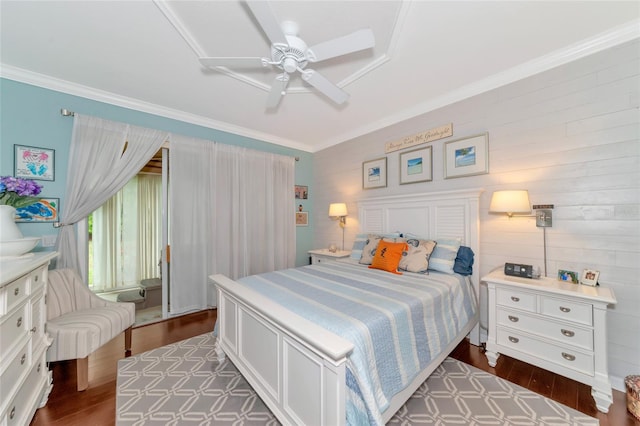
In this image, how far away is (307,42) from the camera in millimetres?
1981

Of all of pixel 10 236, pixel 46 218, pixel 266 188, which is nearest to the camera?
pixel 10 236

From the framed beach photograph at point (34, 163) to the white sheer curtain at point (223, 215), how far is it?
3.59ft

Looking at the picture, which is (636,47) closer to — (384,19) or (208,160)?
(384,19)

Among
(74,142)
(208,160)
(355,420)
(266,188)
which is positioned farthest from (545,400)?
(74,142)

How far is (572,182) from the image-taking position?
2.06m

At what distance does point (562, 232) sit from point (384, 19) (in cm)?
236

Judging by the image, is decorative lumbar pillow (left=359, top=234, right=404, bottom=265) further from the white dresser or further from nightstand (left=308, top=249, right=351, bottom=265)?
the white dresser

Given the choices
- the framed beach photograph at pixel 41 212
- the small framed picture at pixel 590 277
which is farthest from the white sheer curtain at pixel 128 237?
the small framed picture at pixel 590 277

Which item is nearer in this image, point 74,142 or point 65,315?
point 65,315

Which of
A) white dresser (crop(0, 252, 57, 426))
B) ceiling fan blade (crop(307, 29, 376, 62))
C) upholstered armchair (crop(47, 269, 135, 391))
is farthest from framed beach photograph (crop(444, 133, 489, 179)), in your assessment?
upholstered armchair (crop(47, 269, 135, 391))

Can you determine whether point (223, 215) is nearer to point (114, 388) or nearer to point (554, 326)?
point (114, 388)

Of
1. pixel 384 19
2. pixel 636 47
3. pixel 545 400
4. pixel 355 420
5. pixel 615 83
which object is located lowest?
pixel 545 400

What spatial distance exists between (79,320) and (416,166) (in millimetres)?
3834

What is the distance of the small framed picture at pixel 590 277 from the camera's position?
188 centimetres
